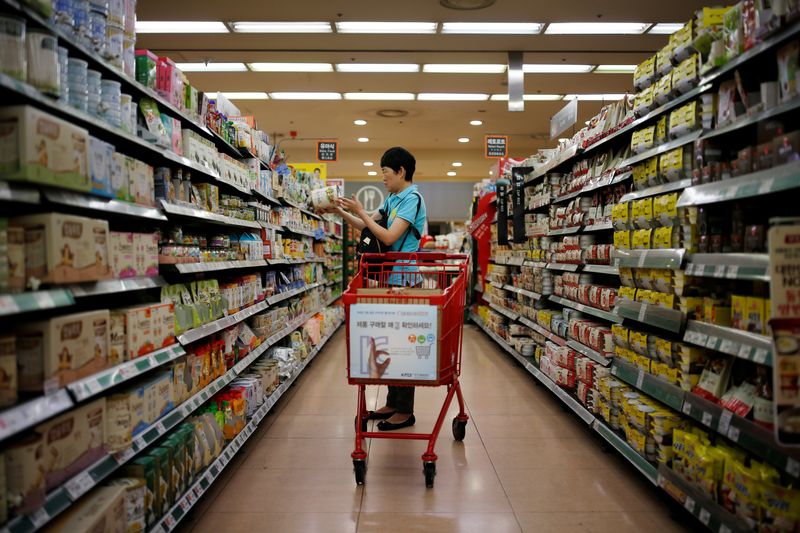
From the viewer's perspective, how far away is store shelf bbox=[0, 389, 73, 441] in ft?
4.64

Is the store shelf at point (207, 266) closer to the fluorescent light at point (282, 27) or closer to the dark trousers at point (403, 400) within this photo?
the dark trousers at point (403, 400)

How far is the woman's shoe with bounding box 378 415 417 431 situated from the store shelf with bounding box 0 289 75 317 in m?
2.46

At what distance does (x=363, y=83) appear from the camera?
959cm

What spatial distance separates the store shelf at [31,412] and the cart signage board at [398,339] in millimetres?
1430

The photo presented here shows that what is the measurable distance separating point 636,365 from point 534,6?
512 centimetres

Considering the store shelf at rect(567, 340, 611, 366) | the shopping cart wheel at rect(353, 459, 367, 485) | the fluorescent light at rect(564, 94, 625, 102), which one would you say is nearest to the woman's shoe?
the shopping cart wheel at rect(353, 459, 367, 485)

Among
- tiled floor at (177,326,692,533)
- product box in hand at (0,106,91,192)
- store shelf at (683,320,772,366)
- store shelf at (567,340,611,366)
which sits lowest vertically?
tiled floor at (177,326,692,533)

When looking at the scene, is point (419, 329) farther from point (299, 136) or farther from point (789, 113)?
point (299, 136)

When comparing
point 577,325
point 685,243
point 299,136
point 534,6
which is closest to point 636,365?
point 685,243

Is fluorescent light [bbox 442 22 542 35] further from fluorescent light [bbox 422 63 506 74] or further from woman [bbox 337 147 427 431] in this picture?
woman [bbox 337 147 427 431]

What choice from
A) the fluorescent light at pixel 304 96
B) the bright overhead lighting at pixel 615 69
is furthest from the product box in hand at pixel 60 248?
the fluorescent light at pixel 304 96

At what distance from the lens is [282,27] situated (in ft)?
23.6

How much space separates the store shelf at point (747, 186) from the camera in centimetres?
182

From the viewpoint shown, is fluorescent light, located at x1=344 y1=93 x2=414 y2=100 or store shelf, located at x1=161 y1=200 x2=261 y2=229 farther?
fluorescent light, located at x1=344 y1=93 x2=414 y2=100
